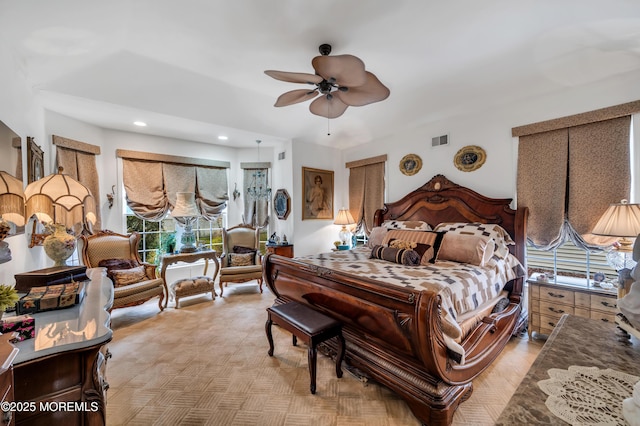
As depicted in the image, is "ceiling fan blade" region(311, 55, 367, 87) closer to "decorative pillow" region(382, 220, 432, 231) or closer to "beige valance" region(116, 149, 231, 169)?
"decorative pillow" region(382, 220, 432, 231)

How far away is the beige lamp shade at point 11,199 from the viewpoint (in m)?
1.51

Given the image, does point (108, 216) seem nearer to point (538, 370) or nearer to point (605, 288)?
point (538, 370)

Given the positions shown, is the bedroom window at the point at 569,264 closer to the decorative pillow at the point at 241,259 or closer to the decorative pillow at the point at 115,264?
the decorative pillow at the point at 241,259

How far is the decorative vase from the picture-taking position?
181 centimetres

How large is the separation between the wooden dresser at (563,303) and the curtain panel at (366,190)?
2456 mm

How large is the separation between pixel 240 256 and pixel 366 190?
2.58 metres

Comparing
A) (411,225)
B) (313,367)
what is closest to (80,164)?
(313,367)

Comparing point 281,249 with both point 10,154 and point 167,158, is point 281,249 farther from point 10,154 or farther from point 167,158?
point 10,154

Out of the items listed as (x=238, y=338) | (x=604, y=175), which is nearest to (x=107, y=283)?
(x=238, y=338)

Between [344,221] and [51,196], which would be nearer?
[51,196]

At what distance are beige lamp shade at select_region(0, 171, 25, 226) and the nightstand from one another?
3.10 meters

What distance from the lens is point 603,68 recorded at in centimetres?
246

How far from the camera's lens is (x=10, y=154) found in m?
1.76

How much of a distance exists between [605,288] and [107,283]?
4.26 meters
